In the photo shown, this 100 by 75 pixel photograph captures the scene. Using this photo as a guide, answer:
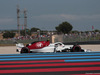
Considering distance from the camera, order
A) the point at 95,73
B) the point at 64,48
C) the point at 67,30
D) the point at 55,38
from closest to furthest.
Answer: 1. the point at 95,73
2. the point at 64,48
3. the point at 55,38
4. the point at 67,30

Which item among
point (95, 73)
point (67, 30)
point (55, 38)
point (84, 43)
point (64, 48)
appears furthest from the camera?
point (67, 30)

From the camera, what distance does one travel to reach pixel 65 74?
359 cm

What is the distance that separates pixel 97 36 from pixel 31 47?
16.1 metres

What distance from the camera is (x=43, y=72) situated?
12.4 ft

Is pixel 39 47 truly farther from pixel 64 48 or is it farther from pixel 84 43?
pixel 84 43

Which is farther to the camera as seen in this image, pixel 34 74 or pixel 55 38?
pixel 55 38

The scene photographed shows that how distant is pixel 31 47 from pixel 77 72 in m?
7.69

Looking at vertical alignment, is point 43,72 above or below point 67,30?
below

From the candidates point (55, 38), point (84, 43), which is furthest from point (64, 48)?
point (84, 43)

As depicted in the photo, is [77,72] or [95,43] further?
[95,43]

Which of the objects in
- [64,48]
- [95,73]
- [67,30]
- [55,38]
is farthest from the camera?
[67,30]

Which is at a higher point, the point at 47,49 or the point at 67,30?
the point at 67,30

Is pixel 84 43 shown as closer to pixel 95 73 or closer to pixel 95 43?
pixel 95 43

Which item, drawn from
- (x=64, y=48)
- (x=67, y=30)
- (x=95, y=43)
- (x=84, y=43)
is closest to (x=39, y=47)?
(x=64, y=48)
